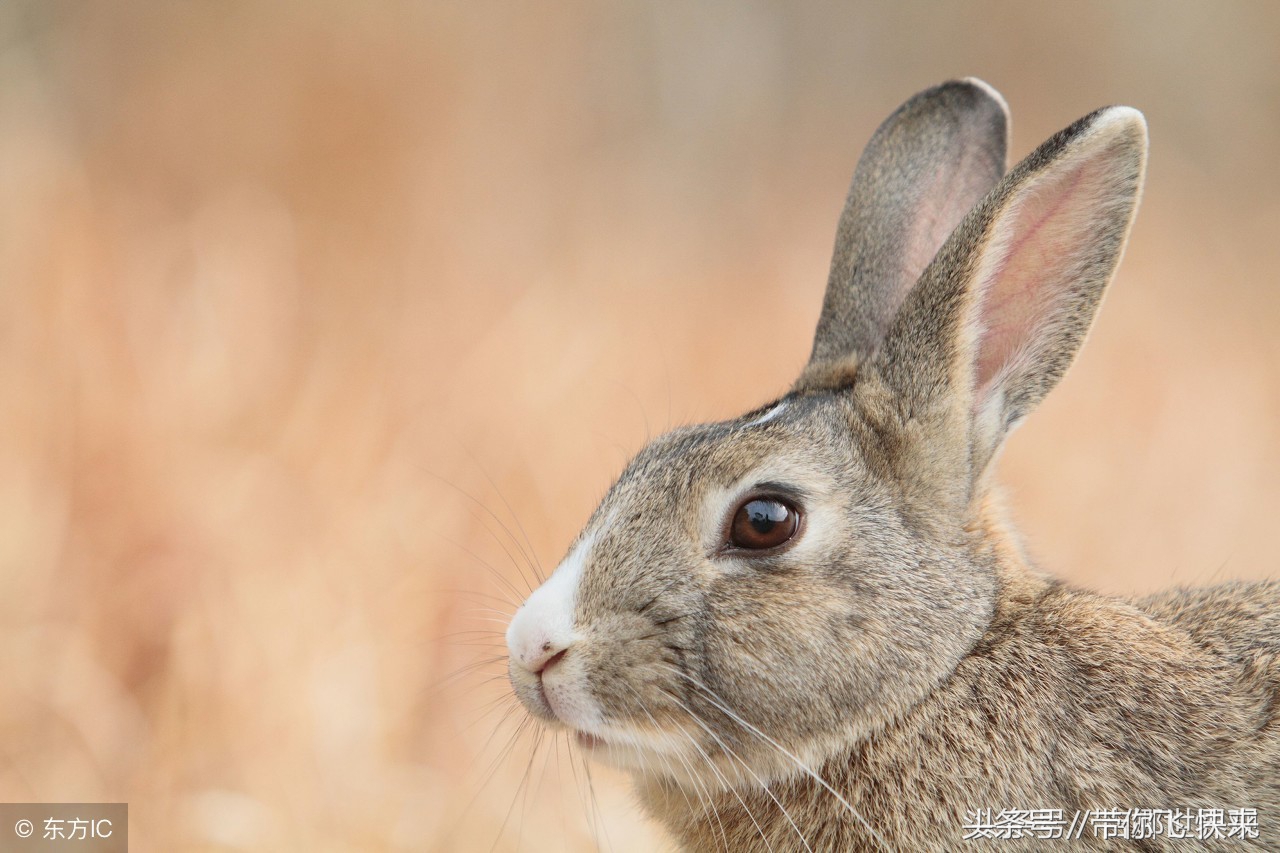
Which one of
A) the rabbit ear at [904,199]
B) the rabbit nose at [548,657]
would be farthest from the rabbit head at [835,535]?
the rabbit ear at [904,199]

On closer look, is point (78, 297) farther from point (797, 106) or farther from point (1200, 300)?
point (1200, 300)

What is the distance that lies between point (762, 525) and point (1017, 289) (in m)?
0.54

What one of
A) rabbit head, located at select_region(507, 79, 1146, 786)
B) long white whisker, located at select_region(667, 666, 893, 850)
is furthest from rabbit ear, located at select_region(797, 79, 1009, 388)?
long white whisker, located at select_region(667, 666, 893, 850)

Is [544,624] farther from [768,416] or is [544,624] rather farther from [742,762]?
[768,416]

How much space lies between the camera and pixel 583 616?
174 cm

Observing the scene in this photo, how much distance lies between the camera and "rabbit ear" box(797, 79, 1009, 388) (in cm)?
228

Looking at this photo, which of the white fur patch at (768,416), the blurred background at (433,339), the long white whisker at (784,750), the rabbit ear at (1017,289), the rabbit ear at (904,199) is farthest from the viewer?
the blurred background at (433,339)

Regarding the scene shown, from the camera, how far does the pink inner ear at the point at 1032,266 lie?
1.88 meters

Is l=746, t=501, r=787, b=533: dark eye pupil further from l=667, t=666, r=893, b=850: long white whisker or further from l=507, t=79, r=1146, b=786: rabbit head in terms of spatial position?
l=667, t=666, r=893, b=850: long white whisker

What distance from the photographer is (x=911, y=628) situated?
1.77 meters

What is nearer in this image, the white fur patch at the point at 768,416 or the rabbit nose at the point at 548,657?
the rabbit nose at the point at 548,657

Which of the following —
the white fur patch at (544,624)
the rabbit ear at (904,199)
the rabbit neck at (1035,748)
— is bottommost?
the rabbit neck at (1035,748)

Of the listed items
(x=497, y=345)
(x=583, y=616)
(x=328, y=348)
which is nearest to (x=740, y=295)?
(x=497, y=345)

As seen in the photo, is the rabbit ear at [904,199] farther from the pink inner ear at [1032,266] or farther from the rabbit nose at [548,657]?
the rabbit nose at [548,657]
